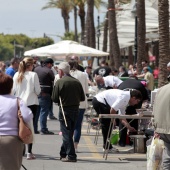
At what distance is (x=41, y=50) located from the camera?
29.3 meters

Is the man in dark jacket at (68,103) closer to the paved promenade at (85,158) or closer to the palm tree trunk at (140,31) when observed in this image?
the paved promenade at (85,158)

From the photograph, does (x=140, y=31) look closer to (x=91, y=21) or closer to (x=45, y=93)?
(x=45, y=93)

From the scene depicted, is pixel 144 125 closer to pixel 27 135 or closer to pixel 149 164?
pixel 149 164

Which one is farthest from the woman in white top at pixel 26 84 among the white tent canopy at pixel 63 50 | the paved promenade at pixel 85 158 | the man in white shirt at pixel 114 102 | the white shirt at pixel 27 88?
the white tent canopy at pixel 63 50

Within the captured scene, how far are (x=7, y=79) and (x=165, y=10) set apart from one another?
17122 mm

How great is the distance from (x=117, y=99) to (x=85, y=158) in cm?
131

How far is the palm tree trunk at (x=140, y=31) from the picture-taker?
31.6 meters

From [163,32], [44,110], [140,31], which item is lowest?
[44,110]

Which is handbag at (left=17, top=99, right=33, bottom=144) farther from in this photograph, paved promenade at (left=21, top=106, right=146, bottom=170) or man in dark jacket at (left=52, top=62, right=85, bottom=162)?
man in dark jacket at (left=52, top=62, right=85, bottom=162)

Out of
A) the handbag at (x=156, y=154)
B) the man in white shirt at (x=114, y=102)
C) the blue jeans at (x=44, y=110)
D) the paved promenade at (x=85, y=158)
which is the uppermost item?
the man in white shirt at (x=114, y=102)

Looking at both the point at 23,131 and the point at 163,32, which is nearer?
the point at 23,131

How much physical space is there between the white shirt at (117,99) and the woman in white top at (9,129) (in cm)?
485

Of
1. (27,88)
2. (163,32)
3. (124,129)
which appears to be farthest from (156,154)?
(163,32)

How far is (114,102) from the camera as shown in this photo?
44.0 ft
